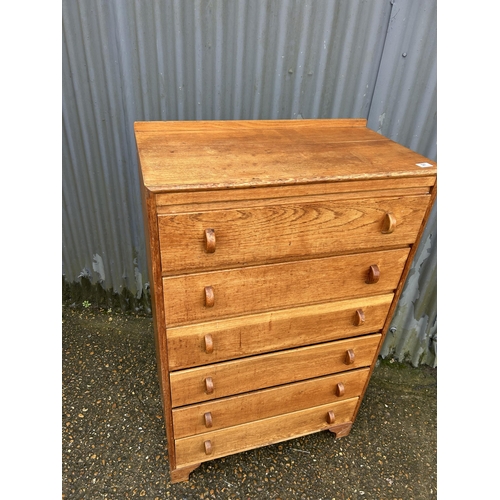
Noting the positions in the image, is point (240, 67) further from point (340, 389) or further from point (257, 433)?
point (257, 433)

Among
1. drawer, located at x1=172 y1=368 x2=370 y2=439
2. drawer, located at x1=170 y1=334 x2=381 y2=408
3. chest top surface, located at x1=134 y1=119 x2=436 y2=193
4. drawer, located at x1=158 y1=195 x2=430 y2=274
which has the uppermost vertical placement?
chest top surface, located at x1=134 y1=119 x2=436 y2=193

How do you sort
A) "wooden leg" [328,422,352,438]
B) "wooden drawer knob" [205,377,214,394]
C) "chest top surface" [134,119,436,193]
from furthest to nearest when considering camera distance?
1. "wooden leg" [328,422,352,438]
2. "wooden drawer knob" [205,377,214,394]
3. "chest top surface" [134,119,436,193]

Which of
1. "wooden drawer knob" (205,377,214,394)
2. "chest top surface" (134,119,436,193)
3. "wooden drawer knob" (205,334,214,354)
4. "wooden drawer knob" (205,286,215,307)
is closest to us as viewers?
"chest top surface" (134,119,436,193)

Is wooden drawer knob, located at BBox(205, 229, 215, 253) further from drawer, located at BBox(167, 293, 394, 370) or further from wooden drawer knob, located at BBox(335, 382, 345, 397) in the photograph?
wooden drawer knob, located at BBox(335, 382, 345, 397)

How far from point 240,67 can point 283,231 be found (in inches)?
42.6

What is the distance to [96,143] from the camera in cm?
227

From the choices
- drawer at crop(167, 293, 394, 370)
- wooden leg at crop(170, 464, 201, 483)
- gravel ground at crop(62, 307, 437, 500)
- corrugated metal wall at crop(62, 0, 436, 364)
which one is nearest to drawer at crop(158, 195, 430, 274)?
drawer at crop(167, 293, 394, 370)

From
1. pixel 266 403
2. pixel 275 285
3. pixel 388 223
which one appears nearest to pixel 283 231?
pixel 275 285

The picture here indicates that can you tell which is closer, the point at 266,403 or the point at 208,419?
the point at 208,419

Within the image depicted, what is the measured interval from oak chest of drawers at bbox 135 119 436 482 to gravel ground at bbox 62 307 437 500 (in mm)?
231

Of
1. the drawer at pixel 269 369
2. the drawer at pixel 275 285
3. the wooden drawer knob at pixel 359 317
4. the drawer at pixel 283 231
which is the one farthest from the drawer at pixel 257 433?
the drawer at pixel 283 231

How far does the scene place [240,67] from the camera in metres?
1.99

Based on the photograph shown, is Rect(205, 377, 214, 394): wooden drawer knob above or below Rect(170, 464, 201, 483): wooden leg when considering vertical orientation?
above

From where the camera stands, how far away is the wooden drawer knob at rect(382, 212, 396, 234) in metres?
1.38
